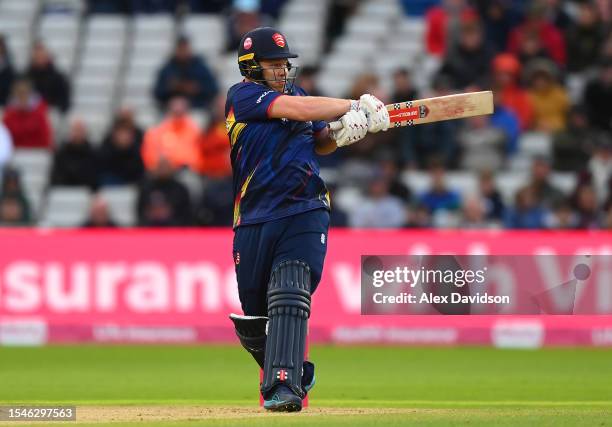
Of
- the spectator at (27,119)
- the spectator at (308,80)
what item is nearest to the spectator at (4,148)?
the spectator at (27,119)

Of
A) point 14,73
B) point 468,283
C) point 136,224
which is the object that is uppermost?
point 14,73

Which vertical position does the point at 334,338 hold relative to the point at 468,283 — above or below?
above

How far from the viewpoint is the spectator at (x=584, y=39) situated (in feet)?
64.0

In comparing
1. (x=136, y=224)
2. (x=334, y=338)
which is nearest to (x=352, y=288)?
(x=334, y=338)

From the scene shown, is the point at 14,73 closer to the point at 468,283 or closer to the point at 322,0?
the point at 322,0

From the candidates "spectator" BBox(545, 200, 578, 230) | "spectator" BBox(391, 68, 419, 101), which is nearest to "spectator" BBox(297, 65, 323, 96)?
"spectator" BBox(391, 68, 419, 101)

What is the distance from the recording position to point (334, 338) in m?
16.8

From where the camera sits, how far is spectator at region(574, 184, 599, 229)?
17.4 metres

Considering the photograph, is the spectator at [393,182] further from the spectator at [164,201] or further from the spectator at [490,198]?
the spectator at [164,201]

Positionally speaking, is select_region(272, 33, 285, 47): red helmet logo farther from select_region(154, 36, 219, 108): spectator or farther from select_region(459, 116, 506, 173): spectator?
select_region(154, 36, 219, 108): spectator

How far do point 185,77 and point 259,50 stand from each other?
427 inches

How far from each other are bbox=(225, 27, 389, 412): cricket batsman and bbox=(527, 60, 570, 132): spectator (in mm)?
9922

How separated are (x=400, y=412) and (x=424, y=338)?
288 inches

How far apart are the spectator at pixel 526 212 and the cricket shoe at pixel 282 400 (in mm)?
8682
